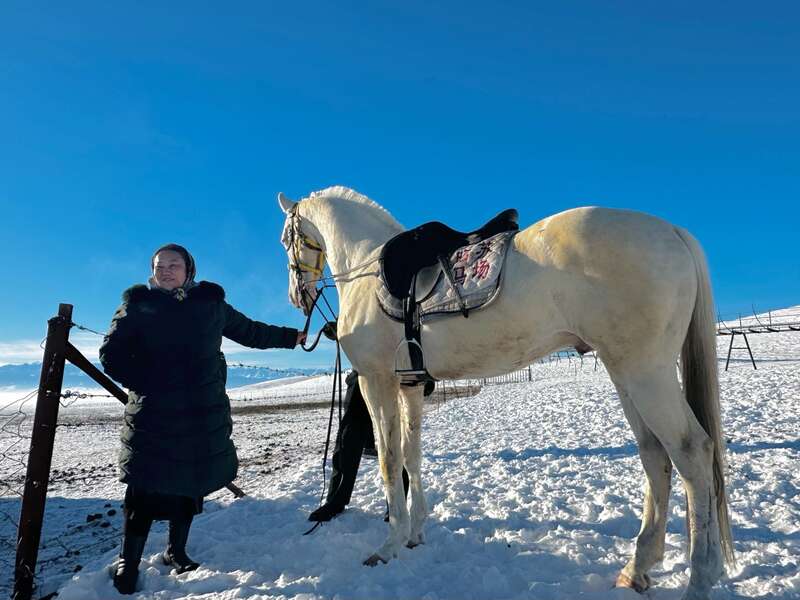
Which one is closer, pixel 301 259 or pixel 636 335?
pixel 636 335

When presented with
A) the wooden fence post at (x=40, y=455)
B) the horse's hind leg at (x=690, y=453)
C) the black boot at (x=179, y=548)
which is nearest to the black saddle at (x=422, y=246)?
the horse's hind leg at (x=690, y=453)

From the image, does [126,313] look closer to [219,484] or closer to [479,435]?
[219,484]

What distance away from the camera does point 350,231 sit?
4.21 metres

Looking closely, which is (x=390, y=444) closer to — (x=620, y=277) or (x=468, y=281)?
(x=468, y=281)

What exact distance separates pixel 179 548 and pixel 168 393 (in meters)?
1.29

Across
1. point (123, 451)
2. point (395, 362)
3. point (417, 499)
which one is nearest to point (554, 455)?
point (417, 499)

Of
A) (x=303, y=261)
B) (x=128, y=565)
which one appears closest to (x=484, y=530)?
(x=128, y=565)

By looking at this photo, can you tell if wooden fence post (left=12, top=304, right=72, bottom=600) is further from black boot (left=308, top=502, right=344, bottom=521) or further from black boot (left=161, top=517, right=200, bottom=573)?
black boot (left=308, top=502, right=344, bottom=521)

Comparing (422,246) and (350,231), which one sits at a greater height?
(350,231)

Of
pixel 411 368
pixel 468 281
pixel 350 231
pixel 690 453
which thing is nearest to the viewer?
pixel 690 453

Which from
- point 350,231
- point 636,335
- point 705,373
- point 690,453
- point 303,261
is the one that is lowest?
point 690,453

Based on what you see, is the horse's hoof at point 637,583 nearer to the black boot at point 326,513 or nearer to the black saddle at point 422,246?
the black saddle at point 422,246

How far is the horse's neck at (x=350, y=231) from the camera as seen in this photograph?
13.3ft

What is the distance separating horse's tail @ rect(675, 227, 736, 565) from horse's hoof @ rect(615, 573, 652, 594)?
1.51 feet
